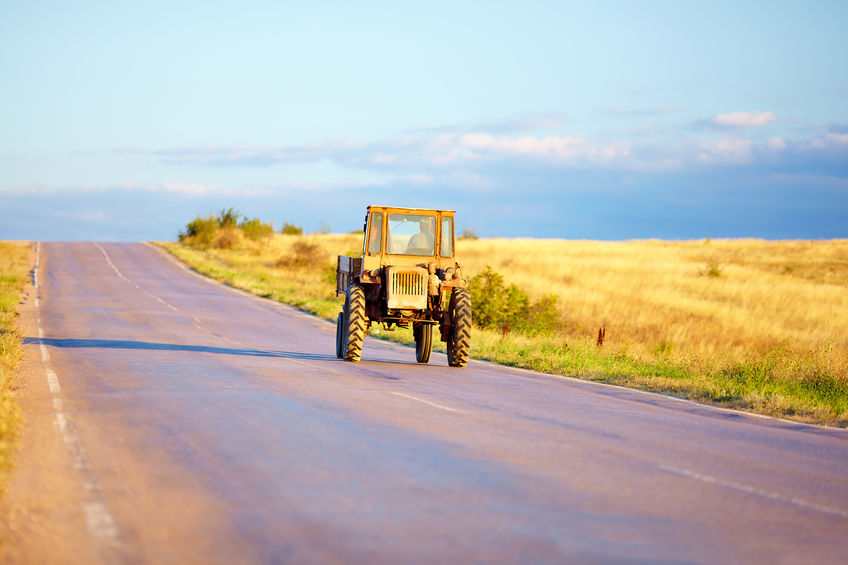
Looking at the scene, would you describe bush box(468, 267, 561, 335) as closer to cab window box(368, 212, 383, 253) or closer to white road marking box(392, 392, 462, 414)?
cab window box(368, 212, 383, 253)

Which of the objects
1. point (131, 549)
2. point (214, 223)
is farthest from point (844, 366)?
point (214, 223)

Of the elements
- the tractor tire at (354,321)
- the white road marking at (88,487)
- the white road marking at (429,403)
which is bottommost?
the white road marking at (429,403)

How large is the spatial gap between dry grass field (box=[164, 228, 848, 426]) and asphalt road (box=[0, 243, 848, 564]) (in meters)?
2.25

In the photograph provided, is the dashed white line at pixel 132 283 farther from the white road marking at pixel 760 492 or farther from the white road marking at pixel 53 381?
the white road marking at pixel 760 492

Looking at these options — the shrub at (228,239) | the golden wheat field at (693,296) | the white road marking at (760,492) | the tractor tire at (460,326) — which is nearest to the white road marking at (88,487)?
the white road marking at (760,492)

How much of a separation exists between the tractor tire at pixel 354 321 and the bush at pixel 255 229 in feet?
207

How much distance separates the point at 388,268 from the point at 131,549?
11.8 m

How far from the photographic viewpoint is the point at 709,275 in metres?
49.0

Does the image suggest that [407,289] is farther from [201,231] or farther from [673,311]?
[201,231]

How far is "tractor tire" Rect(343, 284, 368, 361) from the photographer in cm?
1702

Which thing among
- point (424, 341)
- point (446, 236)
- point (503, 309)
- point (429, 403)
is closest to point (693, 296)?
point (503, 309)

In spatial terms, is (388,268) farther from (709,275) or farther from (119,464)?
(709,275)

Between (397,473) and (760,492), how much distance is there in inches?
120

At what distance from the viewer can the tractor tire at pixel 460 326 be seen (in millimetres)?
17125
